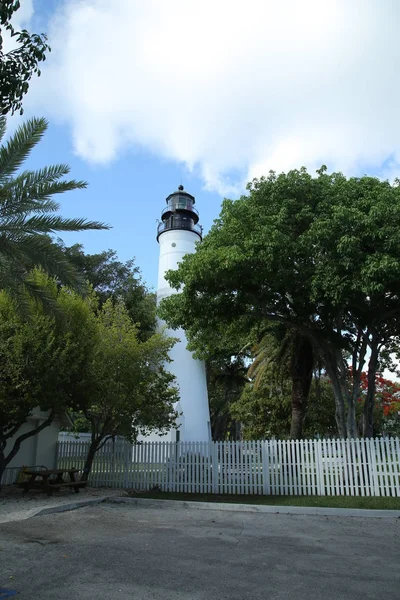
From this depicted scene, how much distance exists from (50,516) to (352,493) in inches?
322

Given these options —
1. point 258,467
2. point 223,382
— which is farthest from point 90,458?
point 223,382

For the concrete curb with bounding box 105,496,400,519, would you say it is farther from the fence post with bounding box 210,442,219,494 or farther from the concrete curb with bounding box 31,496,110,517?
the fence post with bounding box 210,442,219,494

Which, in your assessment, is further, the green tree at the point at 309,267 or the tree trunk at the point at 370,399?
the tree trunk at the point at 370,399

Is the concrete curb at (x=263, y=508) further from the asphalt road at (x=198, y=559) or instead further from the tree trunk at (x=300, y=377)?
the tree trunk at (x=300, y=377)

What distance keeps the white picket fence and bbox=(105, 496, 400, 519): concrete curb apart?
7.38ft

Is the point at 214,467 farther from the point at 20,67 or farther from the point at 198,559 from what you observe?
the point at 20,67

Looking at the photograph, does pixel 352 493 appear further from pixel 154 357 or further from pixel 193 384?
pixel 193 384

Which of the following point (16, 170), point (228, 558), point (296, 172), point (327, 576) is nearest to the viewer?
point (327, 576)

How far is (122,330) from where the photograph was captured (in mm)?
14883

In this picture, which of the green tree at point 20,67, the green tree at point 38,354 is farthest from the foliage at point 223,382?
the green tree at point 20,67

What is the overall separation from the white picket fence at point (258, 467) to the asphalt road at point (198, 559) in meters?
3.52

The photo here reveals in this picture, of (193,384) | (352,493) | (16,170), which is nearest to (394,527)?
(352,493)

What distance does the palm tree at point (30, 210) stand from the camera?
8.50m

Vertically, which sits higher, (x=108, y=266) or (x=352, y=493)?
(x=108, y=266)
